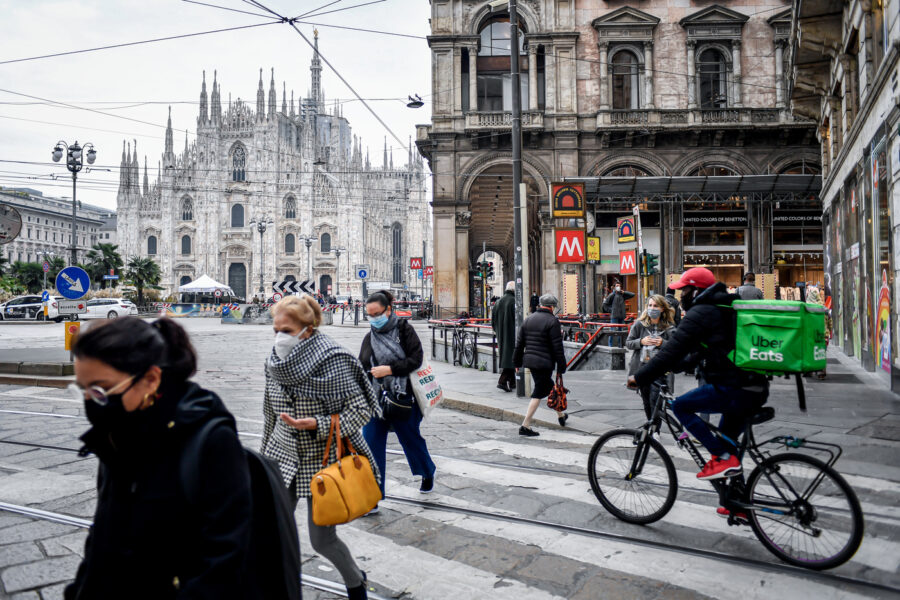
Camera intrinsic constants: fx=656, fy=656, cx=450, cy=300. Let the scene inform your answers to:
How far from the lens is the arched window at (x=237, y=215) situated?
246 ft

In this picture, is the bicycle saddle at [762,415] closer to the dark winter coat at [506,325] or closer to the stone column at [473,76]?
the dark winter coat at [506,325]

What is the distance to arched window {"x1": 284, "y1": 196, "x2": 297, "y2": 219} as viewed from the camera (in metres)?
75.2

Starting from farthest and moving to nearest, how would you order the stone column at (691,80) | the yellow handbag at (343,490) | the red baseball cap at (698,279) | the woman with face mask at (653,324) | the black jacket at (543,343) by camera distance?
the stone column at (691,80) → the black jacket at (543,343) → the woman with face mask at (653,324) → the red baseball cap at (698,279) → the yellow handbag at (343,490)

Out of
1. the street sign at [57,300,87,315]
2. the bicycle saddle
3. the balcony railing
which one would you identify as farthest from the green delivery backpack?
the balcony railing

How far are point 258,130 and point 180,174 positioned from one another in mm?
10654

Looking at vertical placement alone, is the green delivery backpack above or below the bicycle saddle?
above

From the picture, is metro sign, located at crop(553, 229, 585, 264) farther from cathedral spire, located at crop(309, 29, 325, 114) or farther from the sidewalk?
cathedral spire, located at crop(309, 29, 325, 114)

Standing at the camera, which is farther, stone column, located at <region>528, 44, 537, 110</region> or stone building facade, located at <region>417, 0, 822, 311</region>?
stone column, located at <region>528, 44, 537, 110</region>

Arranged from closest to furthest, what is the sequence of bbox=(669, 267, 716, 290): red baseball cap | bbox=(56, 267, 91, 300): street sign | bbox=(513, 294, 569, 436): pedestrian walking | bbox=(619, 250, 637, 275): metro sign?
bbox=(669, 267, 716, 290): red baseball cap → bbox=(513, 294, 569, 436): pedestrian walking → bbox=(56, 267, 91, 300): street sign → bbox=(619, 250, 637, 275): metro sign

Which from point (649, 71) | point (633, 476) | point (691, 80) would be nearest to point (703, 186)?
point (691, 80)

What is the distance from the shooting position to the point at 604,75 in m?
24.2

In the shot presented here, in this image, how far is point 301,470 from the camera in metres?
3.11

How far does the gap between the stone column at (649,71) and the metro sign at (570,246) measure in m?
12.6

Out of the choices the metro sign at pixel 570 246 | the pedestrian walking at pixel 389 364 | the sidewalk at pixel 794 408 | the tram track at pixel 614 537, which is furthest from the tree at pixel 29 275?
the pedestrian walking at pixel 389 364
